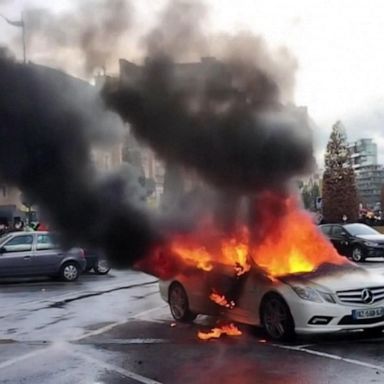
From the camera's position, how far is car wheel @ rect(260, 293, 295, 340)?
843 centimetres

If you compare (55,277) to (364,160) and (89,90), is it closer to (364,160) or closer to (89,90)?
(89,90)

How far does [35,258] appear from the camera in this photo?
1794 cm

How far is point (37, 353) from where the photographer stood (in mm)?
8305

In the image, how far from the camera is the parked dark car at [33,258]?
17.8 meters

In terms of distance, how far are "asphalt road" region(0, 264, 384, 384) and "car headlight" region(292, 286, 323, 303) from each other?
0.55 m

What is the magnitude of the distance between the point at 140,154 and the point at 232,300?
109 inches

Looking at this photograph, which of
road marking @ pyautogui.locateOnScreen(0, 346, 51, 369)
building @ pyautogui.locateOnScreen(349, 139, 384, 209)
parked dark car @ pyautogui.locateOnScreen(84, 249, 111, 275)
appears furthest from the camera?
building @ pyautogui.locateOnScreen(349, 139, 384, 209)

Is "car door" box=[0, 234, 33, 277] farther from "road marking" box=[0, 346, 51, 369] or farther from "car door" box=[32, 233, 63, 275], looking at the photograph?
"road marking" box=[0, 346, 51, 369]

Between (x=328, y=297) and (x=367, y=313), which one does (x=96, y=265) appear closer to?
(x=328, y=297)

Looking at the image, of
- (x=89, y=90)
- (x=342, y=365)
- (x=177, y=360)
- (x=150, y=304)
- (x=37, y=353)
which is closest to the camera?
(x=342, y=365)

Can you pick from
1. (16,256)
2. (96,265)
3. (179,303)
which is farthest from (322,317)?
(96,265)

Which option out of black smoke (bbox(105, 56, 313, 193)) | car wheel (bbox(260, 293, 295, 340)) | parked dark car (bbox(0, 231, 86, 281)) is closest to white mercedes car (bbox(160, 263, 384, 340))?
car wheel (bbox(260, 293, 295, 340))

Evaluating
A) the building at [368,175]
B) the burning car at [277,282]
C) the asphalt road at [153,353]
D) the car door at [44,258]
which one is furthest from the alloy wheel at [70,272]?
the building at [368,175]

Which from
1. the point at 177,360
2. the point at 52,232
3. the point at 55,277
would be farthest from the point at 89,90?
the point at 55,277
